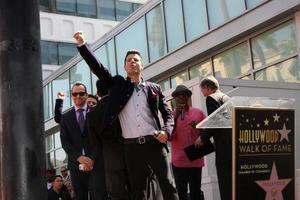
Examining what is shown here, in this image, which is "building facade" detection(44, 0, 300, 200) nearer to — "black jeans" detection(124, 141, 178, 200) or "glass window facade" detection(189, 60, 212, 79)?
"glass window facade" detection(189, 60, 212, 79)

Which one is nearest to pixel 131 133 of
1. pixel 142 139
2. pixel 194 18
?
pixel 142 139

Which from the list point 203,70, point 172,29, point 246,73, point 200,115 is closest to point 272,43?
point 246,73

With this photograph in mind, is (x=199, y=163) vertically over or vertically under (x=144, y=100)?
under

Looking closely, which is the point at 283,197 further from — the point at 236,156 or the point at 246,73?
the point at 246,73

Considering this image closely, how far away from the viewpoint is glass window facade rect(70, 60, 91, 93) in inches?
990

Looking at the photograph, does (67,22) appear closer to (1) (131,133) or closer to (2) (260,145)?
(1) (131,133)

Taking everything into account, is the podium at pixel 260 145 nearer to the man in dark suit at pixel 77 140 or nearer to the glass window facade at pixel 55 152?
the man in dark suit at pixel 77 140

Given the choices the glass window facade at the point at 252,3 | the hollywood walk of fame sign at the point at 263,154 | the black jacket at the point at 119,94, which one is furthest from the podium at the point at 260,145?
the glass window facade at the point at 252,3

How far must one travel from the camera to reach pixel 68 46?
37500 mm

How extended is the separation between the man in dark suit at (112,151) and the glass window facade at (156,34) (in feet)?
44.7

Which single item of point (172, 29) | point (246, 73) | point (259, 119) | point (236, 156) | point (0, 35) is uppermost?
point (172, 29)

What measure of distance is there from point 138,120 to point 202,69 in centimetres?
1238

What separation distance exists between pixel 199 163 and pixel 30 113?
13.9 feet

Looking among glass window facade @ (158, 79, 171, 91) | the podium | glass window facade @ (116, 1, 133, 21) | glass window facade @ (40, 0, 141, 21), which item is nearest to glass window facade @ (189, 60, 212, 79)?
glass window facade @ (158, 79, 171, 91)
